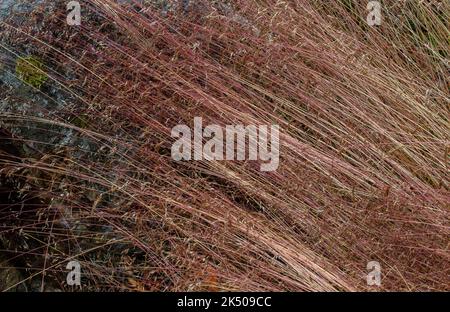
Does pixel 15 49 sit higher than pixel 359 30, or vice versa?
pixel 359 30

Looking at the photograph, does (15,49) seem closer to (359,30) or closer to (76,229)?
(76,229)

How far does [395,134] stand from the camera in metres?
3.49

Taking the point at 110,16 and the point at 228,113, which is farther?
the point at 110,16

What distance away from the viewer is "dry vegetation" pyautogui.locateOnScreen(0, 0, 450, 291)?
9.77 ft

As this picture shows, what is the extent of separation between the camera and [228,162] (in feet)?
11.0

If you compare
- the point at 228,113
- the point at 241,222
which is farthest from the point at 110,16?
the point at 241,222

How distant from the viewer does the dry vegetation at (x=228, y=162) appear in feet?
9.77

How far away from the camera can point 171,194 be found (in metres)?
3.20

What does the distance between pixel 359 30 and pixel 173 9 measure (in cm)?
99

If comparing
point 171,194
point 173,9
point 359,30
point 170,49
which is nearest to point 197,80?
point 170,49

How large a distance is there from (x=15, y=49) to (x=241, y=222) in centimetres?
136
